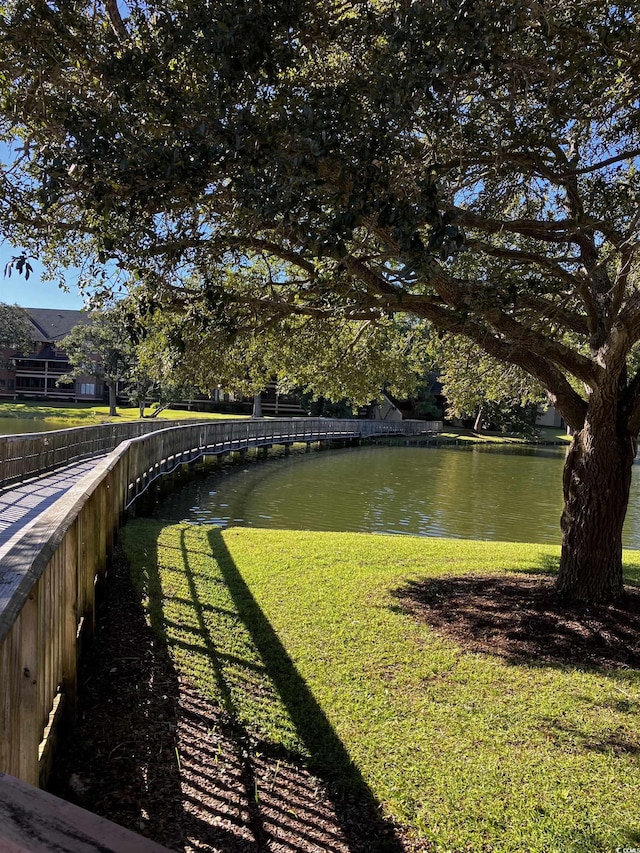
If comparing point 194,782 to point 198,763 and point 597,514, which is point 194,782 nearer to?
point 198,763

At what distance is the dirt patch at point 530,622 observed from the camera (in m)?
6.05

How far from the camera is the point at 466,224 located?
Answer: 6.64m

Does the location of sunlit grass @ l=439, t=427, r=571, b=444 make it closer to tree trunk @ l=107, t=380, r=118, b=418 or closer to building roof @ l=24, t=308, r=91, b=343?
tree trunk @ l=107, t=380, r=118, b=418

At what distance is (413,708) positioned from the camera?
194 inches

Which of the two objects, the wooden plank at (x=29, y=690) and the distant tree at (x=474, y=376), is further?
the distant tree at (x=474, y=376)

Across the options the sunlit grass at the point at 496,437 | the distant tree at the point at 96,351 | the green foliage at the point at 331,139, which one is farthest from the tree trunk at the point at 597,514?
the distant tree at the point at 96,351

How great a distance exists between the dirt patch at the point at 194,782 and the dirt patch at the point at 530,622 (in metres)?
2.69

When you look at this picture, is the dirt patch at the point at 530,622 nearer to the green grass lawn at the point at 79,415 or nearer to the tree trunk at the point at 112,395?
the green grass lawn at the point at 79,415

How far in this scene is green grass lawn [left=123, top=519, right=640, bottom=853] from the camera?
3717 mm

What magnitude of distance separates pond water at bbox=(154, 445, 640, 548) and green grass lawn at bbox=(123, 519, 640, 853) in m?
8.60

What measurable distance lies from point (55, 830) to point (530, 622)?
21.3 feet

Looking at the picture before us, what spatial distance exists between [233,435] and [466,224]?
2449cm

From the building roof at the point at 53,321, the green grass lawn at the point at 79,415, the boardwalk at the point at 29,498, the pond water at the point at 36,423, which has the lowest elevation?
the pond water at the point at 36,423

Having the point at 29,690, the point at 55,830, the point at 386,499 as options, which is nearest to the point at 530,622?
the point at 29,690
